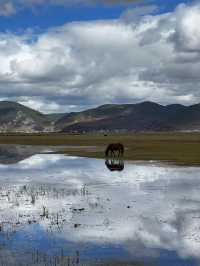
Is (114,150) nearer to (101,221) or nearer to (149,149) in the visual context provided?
(149,149)

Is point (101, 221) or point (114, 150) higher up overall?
point (114, 150)

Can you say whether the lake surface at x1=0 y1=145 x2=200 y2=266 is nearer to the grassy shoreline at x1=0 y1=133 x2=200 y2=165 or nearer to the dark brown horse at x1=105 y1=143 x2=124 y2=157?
the grassy shoreline at x1=0 y1=133 x2=200 y2=165

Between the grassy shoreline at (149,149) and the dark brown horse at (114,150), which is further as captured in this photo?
the dark brown horse at (114,150)

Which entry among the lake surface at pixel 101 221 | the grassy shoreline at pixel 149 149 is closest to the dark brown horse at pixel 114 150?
the grassy shoreline at pixel 149 149

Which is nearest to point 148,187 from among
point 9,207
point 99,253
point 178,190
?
point 178,190

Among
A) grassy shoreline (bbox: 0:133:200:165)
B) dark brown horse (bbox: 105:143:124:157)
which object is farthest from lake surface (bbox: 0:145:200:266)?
dark brown horse (bbox: 105:143:124:157)

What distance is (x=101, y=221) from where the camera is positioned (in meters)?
20.3

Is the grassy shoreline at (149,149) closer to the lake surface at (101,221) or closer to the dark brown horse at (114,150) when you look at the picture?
the dark brown horse at (114,150)

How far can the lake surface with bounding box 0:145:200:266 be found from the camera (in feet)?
49.6

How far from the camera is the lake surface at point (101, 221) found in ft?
49.6

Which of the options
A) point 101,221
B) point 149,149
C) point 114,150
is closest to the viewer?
point 101,221

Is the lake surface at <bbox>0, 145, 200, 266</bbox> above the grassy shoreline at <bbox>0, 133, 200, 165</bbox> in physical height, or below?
below

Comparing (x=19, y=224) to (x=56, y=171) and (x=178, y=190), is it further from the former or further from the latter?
(x=56, y=171)

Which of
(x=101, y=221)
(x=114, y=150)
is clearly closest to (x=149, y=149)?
(x=114, y=150)
